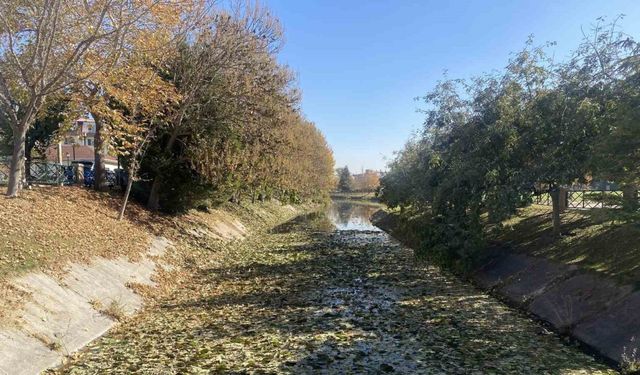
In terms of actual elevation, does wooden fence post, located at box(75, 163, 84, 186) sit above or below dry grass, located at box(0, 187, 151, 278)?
above

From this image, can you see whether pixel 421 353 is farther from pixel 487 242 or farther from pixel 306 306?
pixel 487 242

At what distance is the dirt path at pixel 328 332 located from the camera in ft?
31.6

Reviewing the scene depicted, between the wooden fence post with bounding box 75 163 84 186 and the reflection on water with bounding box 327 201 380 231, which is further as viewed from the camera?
the reflection on water with bounding box 327 201 380 231

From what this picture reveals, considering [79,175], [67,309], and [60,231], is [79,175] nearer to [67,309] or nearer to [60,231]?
[60,231]

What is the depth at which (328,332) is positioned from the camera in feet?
39.1

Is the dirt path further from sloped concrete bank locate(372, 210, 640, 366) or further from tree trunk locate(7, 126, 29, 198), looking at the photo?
tree trunk locate(7, 126, 29, 198)

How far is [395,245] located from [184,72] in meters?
17.7

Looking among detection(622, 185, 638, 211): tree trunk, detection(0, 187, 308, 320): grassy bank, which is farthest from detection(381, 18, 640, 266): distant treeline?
detection(0, 187, 308, 320): grassy bank

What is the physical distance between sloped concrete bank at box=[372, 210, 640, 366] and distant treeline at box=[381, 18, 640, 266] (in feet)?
A: 7.20

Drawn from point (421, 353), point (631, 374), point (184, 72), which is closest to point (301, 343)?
point (421, 353)

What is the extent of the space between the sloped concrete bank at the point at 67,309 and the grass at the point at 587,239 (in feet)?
41.9

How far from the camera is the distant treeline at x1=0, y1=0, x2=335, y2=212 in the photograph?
16.9 metres

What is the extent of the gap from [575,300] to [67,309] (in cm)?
1358

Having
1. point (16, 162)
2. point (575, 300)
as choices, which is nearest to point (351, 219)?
point (16, 162)
